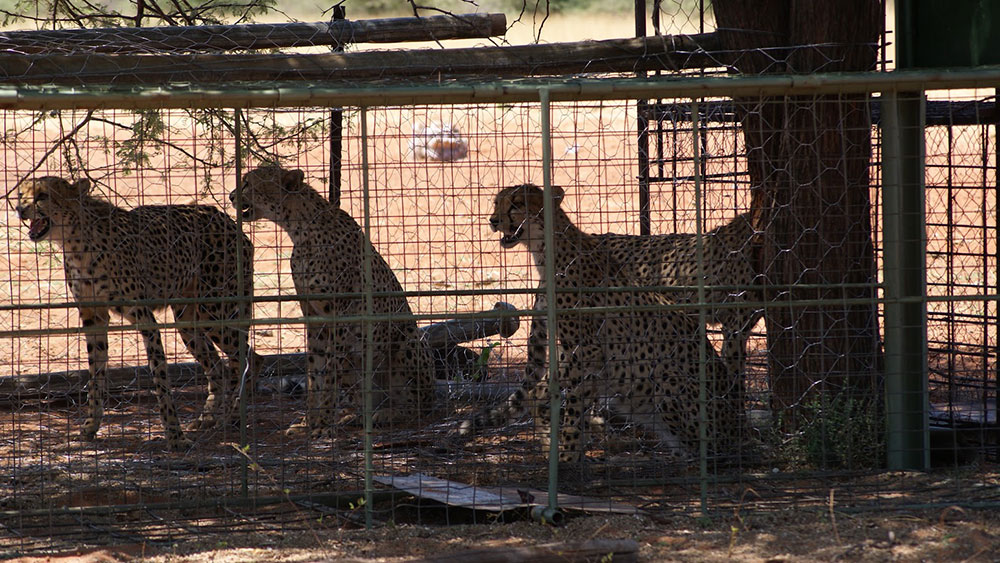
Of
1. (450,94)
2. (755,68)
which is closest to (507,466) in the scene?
(450,94)

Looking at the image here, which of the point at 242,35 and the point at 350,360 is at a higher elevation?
the point at 242,35

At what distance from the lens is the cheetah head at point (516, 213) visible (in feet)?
23.1

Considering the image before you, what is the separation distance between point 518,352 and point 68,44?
16.4ft

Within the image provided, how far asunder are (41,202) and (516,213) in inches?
120

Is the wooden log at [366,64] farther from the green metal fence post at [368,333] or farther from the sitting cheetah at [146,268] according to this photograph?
the sitting cheetah at [146,268]

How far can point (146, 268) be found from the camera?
23.9ft

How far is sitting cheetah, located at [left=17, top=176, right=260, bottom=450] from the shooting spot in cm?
682

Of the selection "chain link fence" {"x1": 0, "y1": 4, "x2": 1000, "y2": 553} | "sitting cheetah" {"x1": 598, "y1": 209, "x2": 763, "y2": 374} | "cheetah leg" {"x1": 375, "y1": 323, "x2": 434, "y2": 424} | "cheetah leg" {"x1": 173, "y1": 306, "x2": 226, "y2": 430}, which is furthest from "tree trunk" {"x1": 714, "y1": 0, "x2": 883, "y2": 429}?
"cheetah leg" {"x1": 173, "y1": 306, "x2": 226, "y2": 430}

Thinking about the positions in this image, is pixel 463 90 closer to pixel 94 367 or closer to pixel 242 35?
pixel 242 35

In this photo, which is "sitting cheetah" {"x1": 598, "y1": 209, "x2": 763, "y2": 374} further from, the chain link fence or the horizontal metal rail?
the horizontal metal rail

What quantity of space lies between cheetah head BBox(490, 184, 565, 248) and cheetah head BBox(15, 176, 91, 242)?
8.62 ft

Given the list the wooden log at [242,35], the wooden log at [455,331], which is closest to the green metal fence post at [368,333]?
the wooden log at [242,35]

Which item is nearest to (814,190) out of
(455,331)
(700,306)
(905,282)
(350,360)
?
(905,282)

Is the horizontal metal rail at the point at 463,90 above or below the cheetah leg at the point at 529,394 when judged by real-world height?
above
